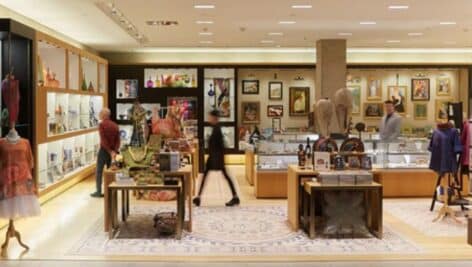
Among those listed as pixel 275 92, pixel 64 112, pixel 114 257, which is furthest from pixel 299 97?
pixel 114 257

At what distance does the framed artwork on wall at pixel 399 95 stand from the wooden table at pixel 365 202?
10444 millimetres

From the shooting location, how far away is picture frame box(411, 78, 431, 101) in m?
18.0

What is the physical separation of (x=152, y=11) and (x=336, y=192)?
15.1 feet

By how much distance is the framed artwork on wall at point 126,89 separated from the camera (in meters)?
17.4

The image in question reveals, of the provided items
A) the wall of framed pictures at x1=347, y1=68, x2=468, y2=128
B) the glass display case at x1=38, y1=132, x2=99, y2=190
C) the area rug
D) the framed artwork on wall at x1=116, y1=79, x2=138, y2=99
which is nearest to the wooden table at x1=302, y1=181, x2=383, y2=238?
the area rug

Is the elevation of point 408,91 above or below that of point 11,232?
above

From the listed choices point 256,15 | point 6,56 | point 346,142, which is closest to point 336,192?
point 346,142

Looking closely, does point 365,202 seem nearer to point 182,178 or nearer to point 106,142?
point 182,178

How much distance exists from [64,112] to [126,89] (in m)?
5.55

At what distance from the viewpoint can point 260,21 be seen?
11.5 meters

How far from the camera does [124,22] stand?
1159 centimetres

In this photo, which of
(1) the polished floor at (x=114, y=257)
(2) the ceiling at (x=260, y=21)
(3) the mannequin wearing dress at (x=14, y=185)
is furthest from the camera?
(2) the ceiling at (x=260, y=21)

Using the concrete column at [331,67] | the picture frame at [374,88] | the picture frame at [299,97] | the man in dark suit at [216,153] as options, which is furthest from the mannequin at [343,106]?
the picture frame at [374,88]

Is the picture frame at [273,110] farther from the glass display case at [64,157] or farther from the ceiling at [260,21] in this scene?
the glass display case at [64,157]
